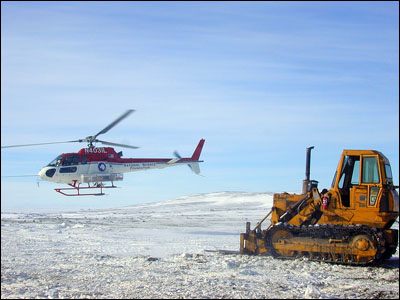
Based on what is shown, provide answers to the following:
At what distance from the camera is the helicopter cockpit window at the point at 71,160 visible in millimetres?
23344

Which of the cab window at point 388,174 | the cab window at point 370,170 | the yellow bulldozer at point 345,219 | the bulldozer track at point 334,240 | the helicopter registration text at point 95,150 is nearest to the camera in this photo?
the bulldozer track at point 334,240

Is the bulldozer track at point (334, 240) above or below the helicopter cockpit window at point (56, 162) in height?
below

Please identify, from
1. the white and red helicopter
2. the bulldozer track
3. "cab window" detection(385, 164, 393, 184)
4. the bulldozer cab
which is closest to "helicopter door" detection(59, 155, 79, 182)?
the white and red helicopter

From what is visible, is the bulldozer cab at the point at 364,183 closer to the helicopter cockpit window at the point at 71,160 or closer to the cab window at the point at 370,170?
the cab window at the point at 370,170

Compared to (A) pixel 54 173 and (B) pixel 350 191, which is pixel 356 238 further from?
(A) pixel 54 173

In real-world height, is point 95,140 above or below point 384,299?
above

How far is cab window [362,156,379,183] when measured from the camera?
43.6 ft

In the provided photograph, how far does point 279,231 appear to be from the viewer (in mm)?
14648

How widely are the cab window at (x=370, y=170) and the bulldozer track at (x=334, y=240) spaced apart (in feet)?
4.15

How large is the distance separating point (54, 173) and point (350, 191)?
14.6 m

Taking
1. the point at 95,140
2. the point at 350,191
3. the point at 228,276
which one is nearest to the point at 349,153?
the point at 350,191

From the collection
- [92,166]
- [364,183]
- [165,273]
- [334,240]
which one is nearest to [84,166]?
[92,166]

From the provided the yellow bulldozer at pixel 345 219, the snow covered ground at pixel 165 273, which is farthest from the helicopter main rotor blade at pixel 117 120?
the yellow bulldozer at pixel 345 219

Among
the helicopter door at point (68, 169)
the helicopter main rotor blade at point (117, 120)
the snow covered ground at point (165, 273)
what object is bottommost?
the snow covered ground at point (165, 273)
